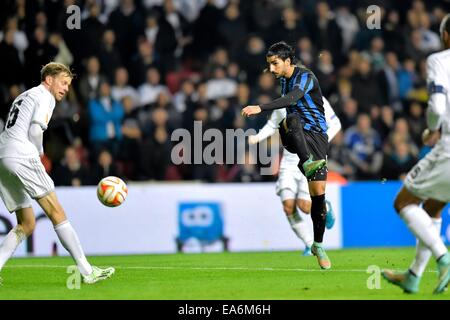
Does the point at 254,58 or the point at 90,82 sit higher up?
→ the point at 254,58

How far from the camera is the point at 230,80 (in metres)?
17.7

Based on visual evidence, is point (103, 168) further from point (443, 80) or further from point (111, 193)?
point (443, 80)

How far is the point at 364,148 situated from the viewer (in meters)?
17.6

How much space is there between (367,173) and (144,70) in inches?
162

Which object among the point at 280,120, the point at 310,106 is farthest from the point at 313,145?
the point at 280,120

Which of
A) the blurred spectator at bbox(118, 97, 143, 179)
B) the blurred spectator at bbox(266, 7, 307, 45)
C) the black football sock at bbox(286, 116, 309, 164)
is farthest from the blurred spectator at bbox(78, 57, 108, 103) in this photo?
the black football sock at bbox(286, 116, 309, 164)

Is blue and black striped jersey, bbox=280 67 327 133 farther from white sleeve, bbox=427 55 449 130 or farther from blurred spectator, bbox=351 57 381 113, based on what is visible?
blurred spectator, bbox=351 57 381 113

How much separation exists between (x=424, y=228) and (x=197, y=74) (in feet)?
33.7

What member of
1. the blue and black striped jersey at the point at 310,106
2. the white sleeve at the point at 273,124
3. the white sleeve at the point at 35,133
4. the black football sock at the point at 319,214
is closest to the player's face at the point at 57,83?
the white sleeve at the point at 35,133

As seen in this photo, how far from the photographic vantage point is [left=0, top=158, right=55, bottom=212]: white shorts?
31.7 feet

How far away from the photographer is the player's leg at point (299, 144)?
432 inches

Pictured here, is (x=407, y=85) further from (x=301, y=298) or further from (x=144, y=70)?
(x=301, y=298)

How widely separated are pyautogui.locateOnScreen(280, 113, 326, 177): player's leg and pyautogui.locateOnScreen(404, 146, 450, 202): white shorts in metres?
2.75

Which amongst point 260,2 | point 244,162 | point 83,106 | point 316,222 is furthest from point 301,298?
point 260,2
